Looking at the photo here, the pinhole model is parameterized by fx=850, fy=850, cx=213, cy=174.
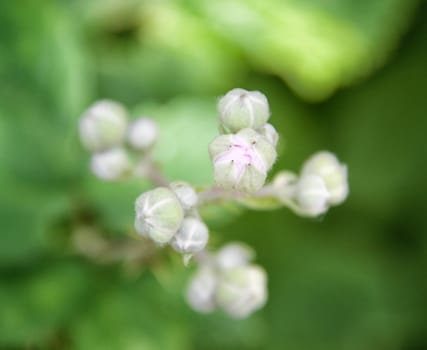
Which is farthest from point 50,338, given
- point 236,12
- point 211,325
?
point 236,12

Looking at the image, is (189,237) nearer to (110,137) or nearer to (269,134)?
(269,134)

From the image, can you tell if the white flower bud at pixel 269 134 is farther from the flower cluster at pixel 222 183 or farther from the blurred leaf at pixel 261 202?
the blurred leaf at pixel 261 202

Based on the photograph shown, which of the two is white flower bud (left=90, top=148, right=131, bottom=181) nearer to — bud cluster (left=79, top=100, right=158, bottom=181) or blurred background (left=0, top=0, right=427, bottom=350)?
bud cluster (left=79, top=100, right=158, bottom=181)

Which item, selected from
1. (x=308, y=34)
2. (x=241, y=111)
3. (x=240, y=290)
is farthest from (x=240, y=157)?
(x=308, y=34)

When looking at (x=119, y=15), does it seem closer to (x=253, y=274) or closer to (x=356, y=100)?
(x=356, y=100)

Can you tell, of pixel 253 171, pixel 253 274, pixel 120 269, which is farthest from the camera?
pixel 120 269

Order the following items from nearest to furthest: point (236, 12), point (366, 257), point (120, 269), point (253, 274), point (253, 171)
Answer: point (253, 171) < point (253, 274) < point (120, 269) < point (236, 12) < point (366, 257)

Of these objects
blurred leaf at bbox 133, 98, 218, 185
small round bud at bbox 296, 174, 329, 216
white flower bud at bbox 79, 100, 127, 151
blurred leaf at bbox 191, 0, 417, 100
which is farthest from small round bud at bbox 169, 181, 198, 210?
blurred leaf at bbox 191, 0, 417, 100
